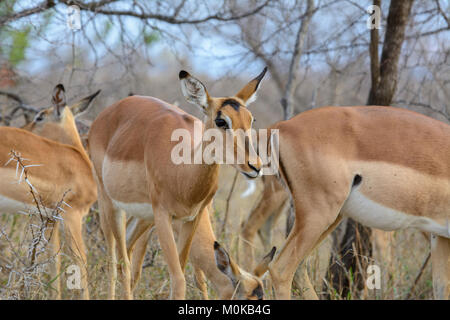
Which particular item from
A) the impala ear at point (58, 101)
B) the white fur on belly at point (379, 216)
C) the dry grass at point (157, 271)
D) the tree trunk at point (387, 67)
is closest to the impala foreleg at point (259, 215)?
the dry grass at point (157, 271)

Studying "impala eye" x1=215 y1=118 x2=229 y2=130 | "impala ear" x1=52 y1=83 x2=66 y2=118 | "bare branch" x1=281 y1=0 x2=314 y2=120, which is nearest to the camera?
"impala eye" x1=215 y1=118 x2=229 y2=130

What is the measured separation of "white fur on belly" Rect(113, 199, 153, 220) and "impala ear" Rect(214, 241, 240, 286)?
0.57 m

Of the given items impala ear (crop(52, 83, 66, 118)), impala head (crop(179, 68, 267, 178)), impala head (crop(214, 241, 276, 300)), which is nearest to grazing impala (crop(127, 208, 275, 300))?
impala head (crop(214, 241, 276, 300))

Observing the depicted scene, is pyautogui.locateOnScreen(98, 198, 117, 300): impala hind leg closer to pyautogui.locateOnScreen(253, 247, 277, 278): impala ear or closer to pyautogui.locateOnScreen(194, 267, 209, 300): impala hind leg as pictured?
pyautogui.locateOnScreen(194, 267, 209, 300): impala hind leg

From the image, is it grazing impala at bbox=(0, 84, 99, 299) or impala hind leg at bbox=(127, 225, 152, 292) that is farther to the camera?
grazing impala at bbox=(0, 84, 99, 299)

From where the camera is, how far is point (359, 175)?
3.36 meters

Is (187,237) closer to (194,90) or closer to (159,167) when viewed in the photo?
(159,167)

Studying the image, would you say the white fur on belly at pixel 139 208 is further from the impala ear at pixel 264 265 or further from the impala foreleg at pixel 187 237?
the impala ear at pixel 264 265

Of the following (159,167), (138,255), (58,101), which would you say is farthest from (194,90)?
(58,101)

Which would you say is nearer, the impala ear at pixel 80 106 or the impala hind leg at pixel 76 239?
the impala hind leg at pixel 76 239

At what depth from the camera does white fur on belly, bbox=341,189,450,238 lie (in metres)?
3.38

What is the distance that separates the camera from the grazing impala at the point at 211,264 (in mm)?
3629

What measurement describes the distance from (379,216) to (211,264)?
1.20 m

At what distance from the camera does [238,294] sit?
143 inches
